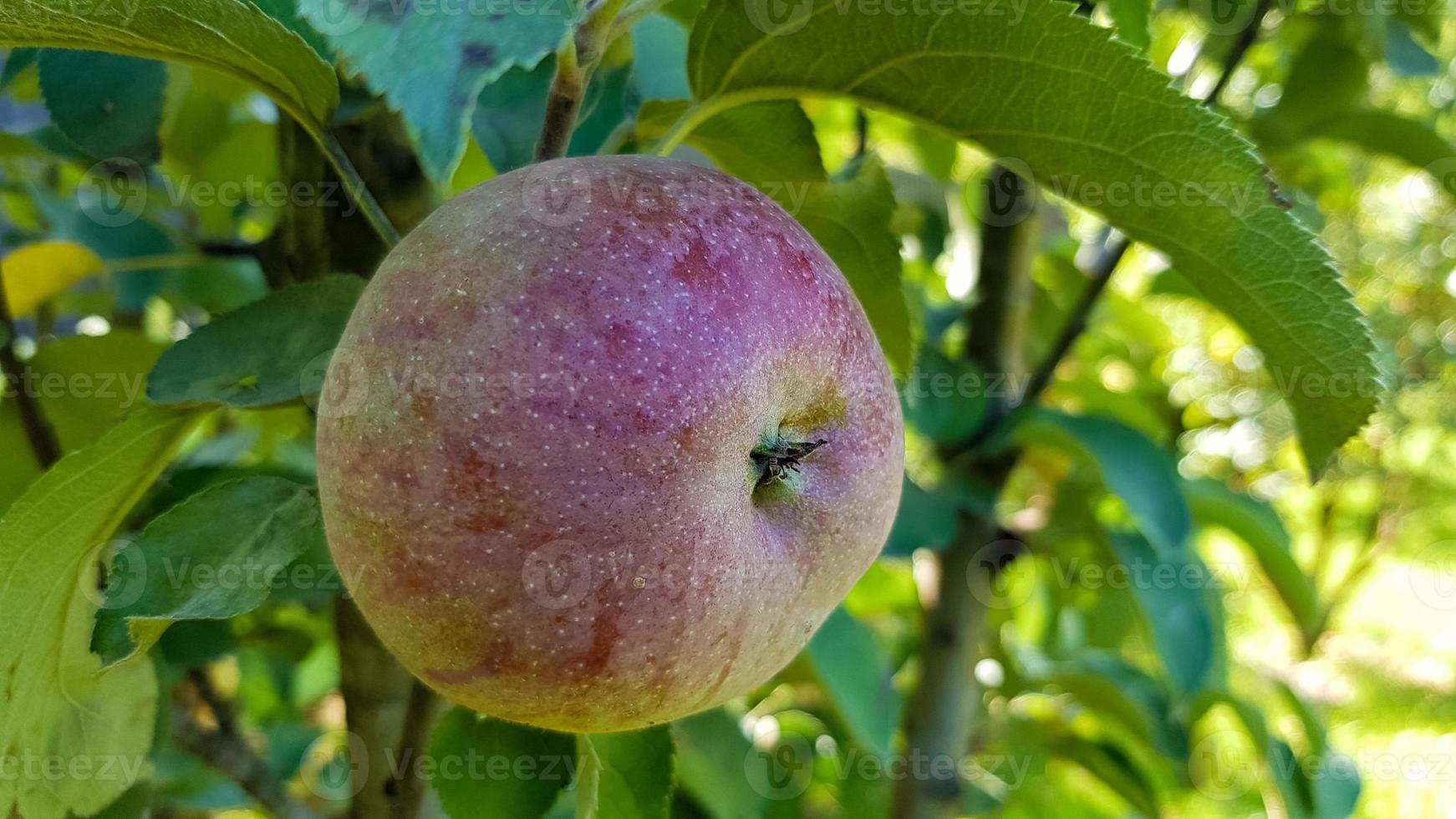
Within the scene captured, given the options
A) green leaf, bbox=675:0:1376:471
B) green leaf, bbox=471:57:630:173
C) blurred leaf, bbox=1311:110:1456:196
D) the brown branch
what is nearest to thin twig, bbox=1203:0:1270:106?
blurred leaf, bbox=1311:110:1456:196

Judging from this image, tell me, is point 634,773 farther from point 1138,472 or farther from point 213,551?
point 1138,472

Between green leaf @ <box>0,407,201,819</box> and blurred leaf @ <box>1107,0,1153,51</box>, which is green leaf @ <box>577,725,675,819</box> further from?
blurred leaf @ <box>1107,0,1153,51</box>

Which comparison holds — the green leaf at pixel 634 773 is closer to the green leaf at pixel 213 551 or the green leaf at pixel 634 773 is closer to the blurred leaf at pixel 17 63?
the green leaf at pixel 213 551

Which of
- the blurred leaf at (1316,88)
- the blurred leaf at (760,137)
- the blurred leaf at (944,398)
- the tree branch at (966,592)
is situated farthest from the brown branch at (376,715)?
the blurred leaf at (1316,88)

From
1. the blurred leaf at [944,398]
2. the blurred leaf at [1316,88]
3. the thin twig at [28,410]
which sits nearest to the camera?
the thin twig at [28,410]

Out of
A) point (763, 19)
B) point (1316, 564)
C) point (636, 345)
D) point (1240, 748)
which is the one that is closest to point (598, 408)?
point (636, 345)

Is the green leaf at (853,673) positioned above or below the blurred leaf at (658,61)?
below

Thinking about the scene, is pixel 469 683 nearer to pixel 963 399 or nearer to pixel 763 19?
pixel 763 19

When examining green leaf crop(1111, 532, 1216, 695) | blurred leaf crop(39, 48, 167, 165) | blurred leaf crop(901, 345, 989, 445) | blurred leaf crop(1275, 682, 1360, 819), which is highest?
blurred leaf crop(39, 48, 167, 165)
